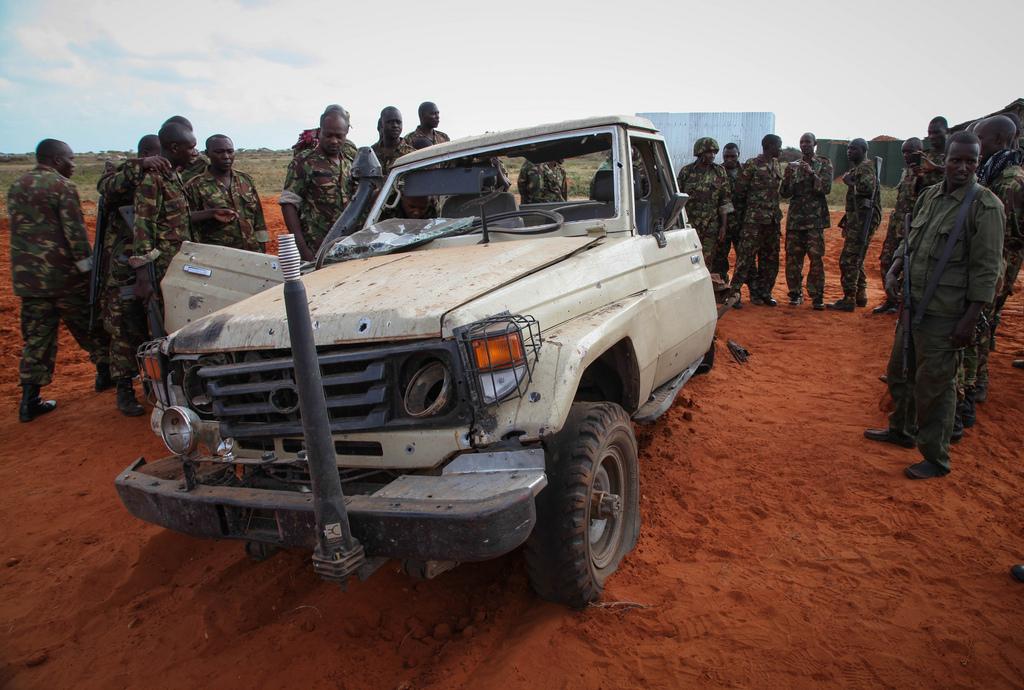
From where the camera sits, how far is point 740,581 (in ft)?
9.51

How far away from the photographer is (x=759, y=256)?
9758mm

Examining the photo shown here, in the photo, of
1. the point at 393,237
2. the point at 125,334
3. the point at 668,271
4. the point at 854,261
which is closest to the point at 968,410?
the point at 668,271

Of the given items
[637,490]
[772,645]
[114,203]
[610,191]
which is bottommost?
[772,645]

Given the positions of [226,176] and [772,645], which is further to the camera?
[226,176]

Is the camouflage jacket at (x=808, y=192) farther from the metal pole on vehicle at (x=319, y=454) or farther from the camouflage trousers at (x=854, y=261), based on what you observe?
the metal pole on vehicle at (x=319, y=454)

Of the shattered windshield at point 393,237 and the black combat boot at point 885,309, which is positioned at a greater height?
the shattered windshield at point 393,237

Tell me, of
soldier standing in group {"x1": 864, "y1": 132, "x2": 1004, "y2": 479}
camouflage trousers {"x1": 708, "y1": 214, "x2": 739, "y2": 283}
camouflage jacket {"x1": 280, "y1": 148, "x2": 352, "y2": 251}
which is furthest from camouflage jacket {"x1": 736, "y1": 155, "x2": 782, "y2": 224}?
camouflage jacket {"x1": 280, "y1": 148, "x2": 352, "y2": 251}

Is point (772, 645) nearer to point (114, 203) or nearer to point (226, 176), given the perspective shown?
point (226, 176)

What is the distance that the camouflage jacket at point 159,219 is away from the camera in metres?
4.95

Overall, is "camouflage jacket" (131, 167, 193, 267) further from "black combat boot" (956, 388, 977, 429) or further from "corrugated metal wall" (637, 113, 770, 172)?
"corrugated metal wall" (637, 113, 770, 172)

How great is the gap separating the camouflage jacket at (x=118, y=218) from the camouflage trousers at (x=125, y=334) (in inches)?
6.9

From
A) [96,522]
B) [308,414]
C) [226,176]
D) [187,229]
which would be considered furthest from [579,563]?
[226,176]

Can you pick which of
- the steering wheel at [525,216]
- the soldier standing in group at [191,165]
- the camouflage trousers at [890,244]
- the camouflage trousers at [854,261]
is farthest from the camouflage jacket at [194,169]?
the camouflage trousers at [854,261]

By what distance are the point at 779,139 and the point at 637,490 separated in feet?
26.5
